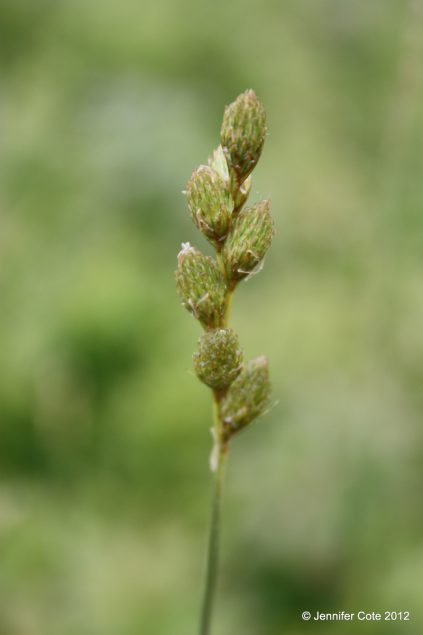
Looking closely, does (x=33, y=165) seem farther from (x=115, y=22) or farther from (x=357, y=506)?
(x=357, y=506)

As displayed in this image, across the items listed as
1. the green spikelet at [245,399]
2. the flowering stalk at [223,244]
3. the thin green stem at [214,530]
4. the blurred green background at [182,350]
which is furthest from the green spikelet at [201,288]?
the blurred green background at [182,350]

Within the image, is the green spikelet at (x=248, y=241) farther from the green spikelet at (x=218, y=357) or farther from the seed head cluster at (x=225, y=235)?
the green spikelet at (x=218, y=357)

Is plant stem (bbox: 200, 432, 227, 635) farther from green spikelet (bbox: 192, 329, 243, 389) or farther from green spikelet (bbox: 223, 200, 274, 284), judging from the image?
green spikelet (bbox: 223, 200, 274, 284)

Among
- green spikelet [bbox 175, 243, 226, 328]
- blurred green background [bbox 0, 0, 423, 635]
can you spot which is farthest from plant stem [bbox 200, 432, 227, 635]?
blurred green background [bbox 0, 0, 423, 635]

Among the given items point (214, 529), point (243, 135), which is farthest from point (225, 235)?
point (214, 529)

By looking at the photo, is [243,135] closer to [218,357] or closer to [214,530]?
[218,357]

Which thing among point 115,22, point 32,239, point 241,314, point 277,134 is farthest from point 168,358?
point 115,22
